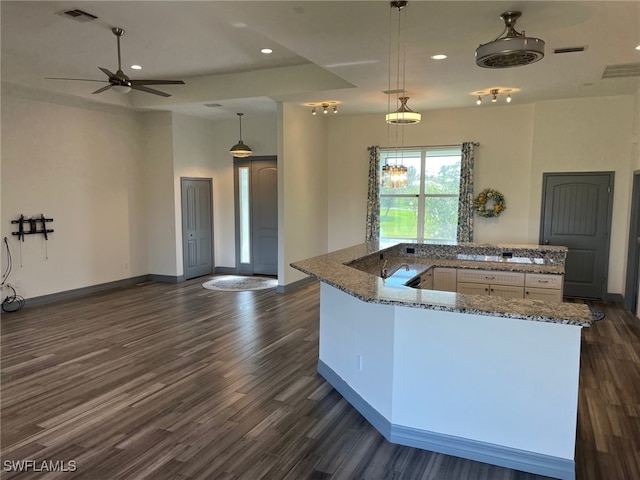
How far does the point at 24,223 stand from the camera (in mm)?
6336

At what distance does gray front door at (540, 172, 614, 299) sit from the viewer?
6898mm

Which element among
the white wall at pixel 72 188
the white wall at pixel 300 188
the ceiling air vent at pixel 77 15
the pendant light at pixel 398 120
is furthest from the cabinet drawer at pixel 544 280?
the white wall at pixel 72 188

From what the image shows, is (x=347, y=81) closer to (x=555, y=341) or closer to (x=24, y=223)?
(x=555, y=341)

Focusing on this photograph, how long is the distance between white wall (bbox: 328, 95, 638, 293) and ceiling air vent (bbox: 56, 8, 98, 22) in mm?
5063

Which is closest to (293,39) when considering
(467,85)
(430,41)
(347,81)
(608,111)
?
(430,41)

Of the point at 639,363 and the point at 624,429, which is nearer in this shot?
the point at 624,429

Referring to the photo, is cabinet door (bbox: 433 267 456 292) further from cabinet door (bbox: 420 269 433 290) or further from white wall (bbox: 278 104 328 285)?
white wall (bbox: 278 104 328 285)

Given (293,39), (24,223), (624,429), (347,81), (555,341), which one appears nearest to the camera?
(555,341)

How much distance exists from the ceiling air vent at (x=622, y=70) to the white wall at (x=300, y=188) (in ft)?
14.8

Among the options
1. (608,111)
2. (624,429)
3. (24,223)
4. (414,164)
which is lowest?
(624,429)

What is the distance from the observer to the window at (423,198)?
8.09 metres

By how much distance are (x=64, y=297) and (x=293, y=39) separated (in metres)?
5.62

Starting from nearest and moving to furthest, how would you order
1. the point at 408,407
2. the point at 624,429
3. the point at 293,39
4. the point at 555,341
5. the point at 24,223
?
the point at 555,341, the point at 408,407, the point at 624,429, the point at 293,39, the point at 24,223

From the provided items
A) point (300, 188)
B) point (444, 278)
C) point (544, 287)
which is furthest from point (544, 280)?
point (300, 188)
